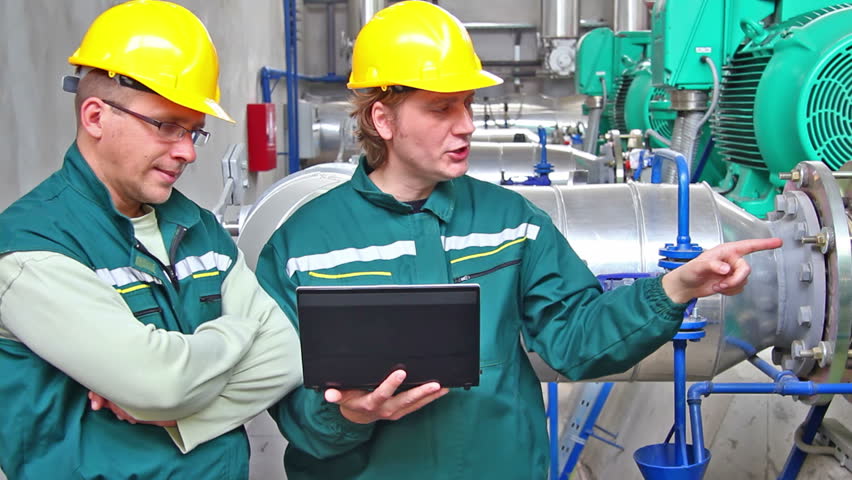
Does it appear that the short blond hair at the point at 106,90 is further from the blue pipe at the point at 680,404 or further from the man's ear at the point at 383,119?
the blue pipe at the point at 680,404

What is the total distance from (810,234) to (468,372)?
89 cm

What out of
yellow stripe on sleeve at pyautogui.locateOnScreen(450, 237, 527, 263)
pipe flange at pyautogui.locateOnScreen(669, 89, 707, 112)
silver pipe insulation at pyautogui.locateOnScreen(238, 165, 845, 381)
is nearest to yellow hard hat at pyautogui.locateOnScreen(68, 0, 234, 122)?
yellow stripe on sleeve at pyautogui.locateOnScreen(450, 237, 527, 263)

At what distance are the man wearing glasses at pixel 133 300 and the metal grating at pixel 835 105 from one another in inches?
63.8

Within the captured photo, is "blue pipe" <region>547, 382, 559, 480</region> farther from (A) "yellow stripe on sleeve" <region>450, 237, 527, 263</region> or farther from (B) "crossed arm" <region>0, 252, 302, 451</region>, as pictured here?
(B) "crossed arm" <region>0, 252, 302, 451</region>

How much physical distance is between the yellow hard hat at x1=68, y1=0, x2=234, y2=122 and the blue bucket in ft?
2.98

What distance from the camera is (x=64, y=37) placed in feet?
7.56

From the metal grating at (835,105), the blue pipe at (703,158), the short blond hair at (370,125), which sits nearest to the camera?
the short blond hair at (370,125)

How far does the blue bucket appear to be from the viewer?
144 cm

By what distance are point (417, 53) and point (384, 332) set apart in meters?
0.41

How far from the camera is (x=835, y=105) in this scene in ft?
7.10

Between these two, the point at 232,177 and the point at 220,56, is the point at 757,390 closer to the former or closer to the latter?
the point at 232,177

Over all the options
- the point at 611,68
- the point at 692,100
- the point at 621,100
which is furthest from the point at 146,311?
the point at 611,68

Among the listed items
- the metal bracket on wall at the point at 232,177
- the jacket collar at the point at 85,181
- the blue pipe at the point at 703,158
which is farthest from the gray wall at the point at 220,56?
the blue pipe at the point at 703,158

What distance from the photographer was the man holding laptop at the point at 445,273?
1109 mm
